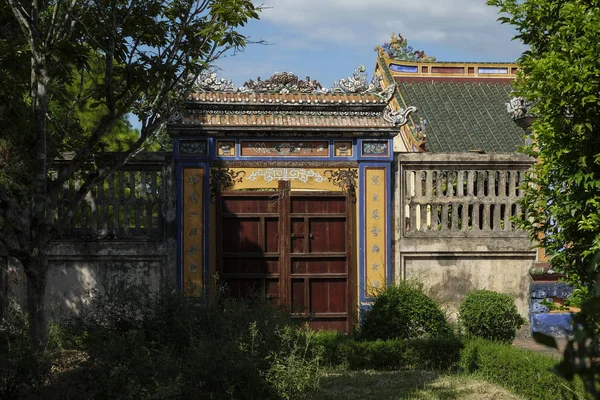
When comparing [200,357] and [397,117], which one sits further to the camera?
[397,117]

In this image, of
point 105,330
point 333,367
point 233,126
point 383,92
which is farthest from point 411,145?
point 105,330

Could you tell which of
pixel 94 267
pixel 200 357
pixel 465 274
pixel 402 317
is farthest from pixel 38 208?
pixel 465 274

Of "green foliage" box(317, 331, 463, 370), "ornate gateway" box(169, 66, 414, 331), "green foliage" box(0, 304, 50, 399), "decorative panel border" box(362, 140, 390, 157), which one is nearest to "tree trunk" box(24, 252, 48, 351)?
"green foliage" box(0, 304, 50, 399)

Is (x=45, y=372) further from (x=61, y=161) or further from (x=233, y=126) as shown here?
(x=233, y=126)

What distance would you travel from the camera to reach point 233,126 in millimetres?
12203

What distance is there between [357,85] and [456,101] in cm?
1043

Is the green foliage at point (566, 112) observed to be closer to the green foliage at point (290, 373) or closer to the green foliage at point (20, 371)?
the green foliage at point (290, 373)

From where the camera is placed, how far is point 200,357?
6977 millimetres

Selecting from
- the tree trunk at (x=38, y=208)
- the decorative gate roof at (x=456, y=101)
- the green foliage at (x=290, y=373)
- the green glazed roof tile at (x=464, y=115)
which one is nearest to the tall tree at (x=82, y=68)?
the tree trunk at (x=38, y=208)

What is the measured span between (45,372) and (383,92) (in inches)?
283

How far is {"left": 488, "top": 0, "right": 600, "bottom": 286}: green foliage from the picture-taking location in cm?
714

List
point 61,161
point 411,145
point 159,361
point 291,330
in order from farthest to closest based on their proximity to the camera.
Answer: point 411,145 → point 61,161 → point 291,330 → point 159,361

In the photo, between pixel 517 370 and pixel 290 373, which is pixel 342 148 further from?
pixel 290 373

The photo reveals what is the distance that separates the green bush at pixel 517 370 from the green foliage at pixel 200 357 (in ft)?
6.78
